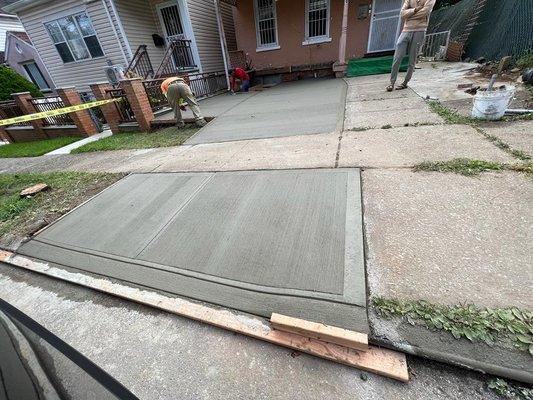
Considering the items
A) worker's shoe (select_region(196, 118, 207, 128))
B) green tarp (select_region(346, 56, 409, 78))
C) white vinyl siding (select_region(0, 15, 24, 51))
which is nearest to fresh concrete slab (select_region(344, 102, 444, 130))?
worker's shoe (select_region(196, 118, 207, 128))

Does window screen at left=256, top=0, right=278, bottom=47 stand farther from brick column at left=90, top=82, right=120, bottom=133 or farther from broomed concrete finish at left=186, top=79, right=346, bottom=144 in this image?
brick column at left=90, top=82, right=120, bottom=133

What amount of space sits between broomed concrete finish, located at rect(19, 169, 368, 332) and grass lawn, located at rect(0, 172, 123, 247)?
1.08 ft

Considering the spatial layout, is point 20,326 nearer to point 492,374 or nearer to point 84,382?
point 84,382

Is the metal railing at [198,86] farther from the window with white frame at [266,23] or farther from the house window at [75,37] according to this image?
the house window at [75,37]

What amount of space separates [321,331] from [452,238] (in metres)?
1.13

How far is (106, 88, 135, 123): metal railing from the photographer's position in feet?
21.5

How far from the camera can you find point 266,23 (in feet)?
33.5

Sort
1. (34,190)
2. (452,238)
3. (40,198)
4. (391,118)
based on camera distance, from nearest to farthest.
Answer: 1. (452,238)
2. (40,198)
3. (34,190)
4. (391,118)

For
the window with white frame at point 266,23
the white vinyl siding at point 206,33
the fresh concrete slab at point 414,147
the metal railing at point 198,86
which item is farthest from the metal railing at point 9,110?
the fresh concrete slab at point 414,147

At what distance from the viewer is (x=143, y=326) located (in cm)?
156

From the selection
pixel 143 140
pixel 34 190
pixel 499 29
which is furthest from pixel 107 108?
pixel 499 29

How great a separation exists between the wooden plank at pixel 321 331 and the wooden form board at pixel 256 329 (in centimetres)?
2

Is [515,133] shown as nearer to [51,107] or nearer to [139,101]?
[139,101]

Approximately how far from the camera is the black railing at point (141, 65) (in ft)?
28.9
